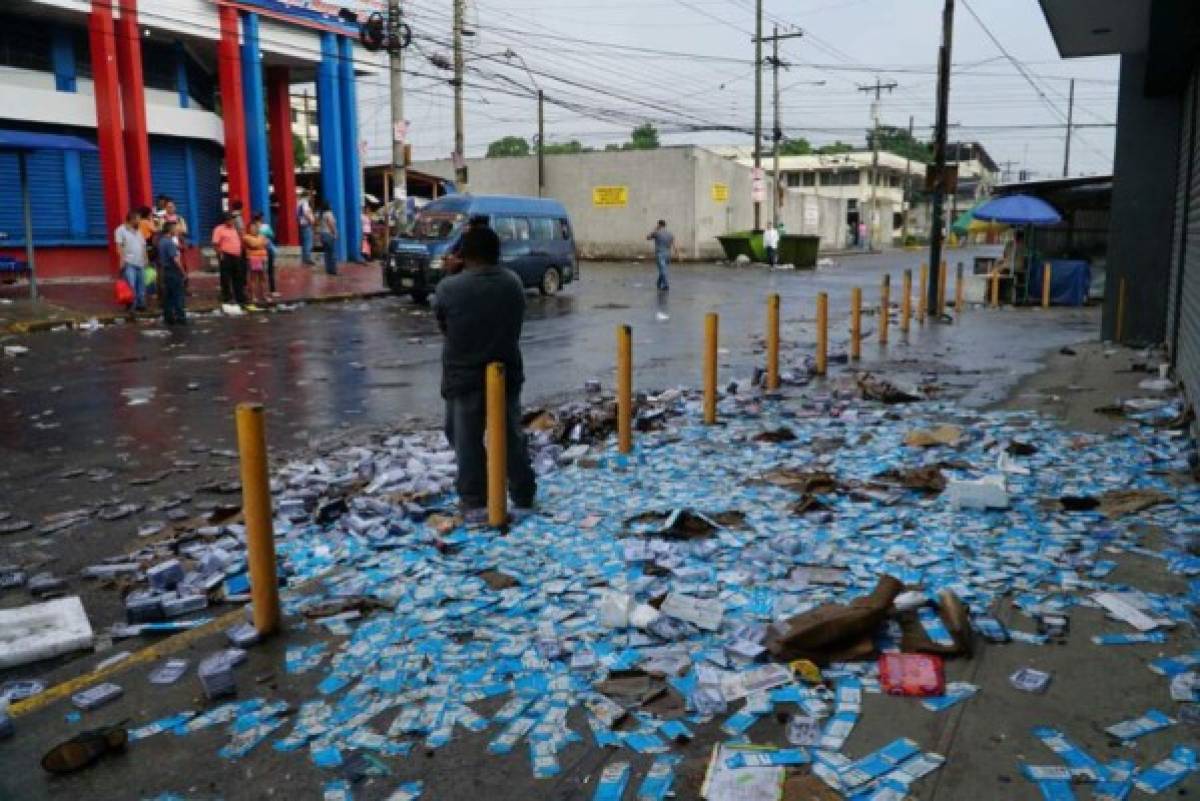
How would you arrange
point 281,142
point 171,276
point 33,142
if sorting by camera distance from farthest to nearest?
point 281,142
point 33,142
point 171,276

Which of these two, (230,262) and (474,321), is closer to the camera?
(474,321)

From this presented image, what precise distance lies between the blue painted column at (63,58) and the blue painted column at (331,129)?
7.74 metres

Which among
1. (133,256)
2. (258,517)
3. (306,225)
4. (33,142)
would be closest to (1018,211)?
(133,256)

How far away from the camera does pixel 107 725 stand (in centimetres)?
356

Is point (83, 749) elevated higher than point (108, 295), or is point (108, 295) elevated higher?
point (108, 295)

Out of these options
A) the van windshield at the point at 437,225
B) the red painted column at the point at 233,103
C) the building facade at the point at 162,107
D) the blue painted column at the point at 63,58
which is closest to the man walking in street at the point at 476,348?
the van windshield at the point at 437,225

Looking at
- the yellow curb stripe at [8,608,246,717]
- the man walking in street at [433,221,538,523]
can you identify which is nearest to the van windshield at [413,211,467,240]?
the man walking in street at [433,221,538,523]

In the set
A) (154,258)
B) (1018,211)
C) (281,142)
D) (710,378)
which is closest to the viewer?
(710,378)

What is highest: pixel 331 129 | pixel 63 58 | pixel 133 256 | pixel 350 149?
pixel 63 58

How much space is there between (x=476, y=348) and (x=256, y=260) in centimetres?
1625

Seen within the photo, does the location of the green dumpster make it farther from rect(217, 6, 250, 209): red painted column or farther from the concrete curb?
the concrete curb

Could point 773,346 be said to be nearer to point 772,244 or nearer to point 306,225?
point 306,225

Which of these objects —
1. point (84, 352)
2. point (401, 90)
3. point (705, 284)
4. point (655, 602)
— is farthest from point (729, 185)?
point (655, 602)

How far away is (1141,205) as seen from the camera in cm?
1391
